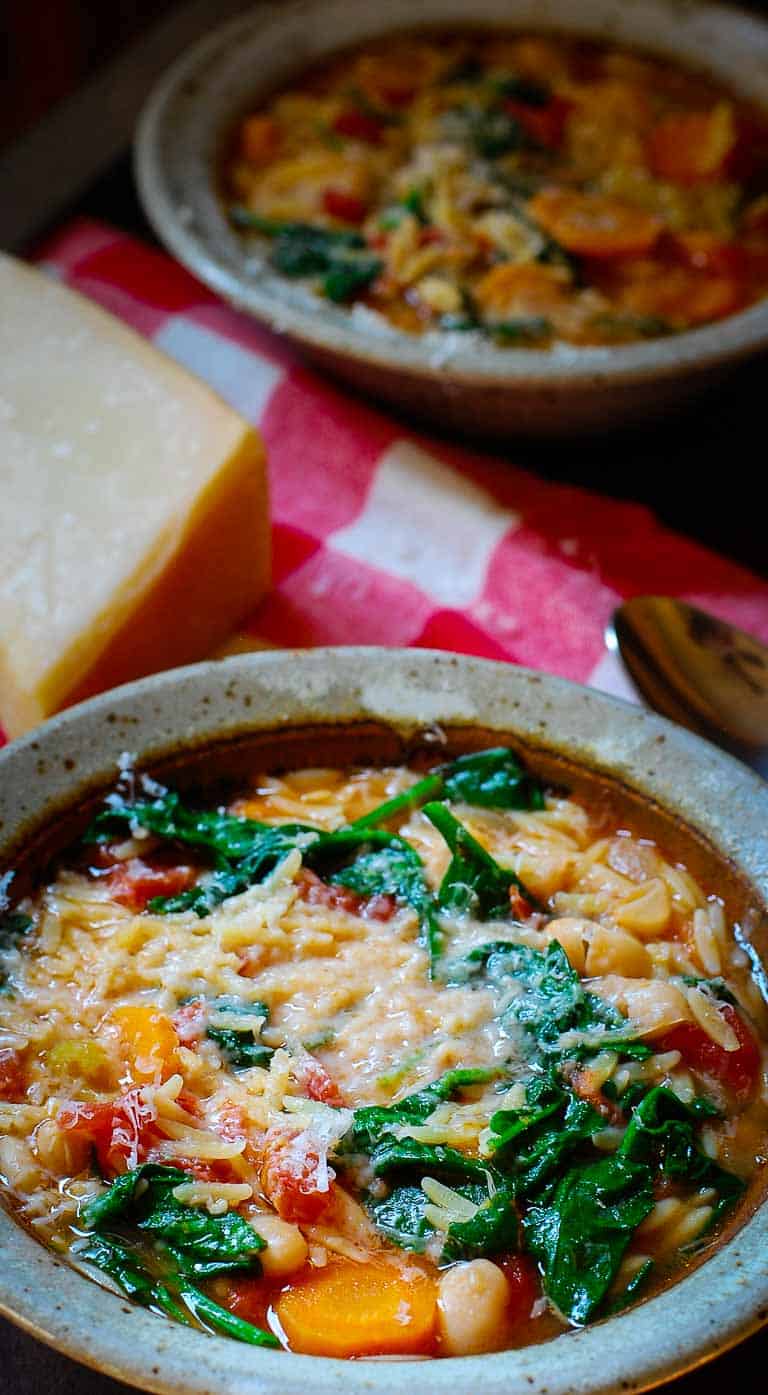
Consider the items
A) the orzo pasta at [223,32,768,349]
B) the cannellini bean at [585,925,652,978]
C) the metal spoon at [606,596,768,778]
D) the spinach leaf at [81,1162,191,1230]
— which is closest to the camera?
the spinach leaf at [81,1162,191,1230]

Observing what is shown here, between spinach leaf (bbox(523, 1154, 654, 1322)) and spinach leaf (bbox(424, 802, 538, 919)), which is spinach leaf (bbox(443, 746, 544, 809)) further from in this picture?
spinach leaf (bbox(523, 1154, 654, 1322))

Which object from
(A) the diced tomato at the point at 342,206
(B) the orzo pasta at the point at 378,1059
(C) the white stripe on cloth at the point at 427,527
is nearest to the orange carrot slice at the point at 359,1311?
(B) the orzo pasta at the point at 378,1059

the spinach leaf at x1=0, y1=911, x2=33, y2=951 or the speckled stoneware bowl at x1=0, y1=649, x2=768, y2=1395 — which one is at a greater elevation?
the speckled stoneware bowl at x1=0, y1=649, x2=768, y2=1395

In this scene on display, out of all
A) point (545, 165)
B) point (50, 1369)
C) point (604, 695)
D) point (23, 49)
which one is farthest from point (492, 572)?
point (23, 49)

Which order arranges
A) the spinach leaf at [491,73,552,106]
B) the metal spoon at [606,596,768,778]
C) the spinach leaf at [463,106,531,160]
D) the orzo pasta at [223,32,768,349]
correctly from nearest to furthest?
the metal spoon at [606,596,768,778] → the orzo pasta at [223,32,768,349] → the spinach leaf at [463,106,531,160] → the spinach leaf at [491,73,552,106]

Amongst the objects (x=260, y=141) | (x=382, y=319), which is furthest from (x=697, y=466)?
(x=260, y=141)

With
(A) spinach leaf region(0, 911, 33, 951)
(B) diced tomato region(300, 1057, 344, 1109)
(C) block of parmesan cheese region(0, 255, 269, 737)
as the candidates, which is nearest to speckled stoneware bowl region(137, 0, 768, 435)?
(C) block of parmesan cheese region(0, 255, 269, 737)

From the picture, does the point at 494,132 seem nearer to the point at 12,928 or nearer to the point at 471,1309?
the point at 12,928

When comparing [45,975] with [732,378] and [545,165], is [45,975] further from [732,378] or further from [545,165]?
[545,165]
